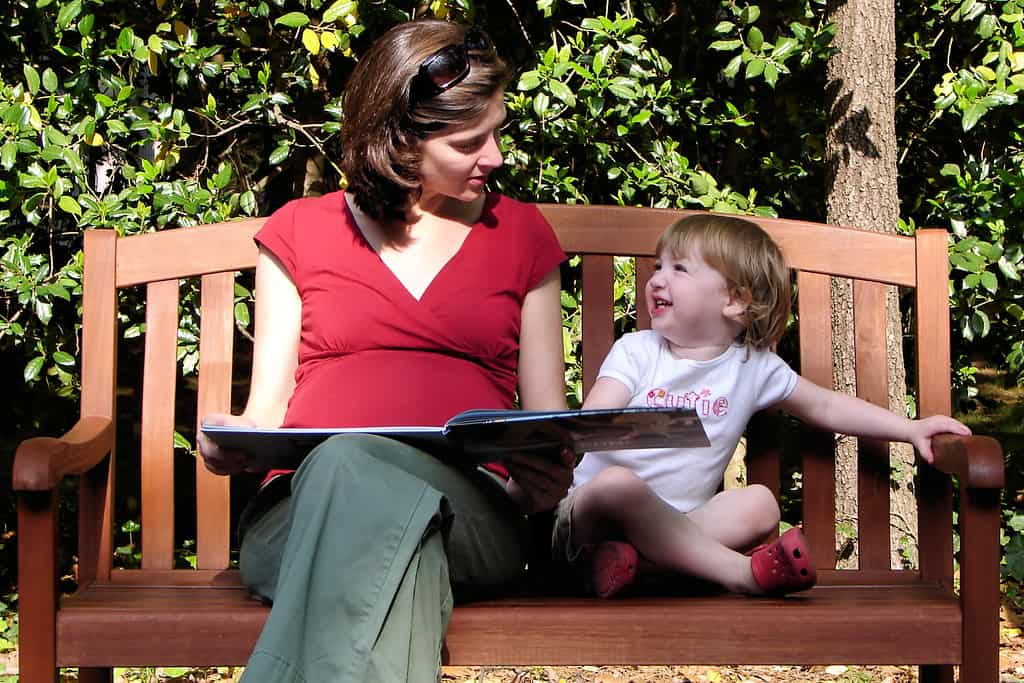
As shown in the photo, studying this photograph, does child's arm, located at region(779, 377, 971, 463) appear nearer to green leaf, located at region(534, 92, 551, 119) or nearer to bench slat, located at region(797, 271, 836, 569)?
bench slat, located at region(797, 271, 836, 569)

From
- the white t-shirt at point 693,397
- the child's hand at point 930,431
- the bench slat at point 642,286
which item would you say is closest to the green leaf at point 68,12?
the bench slat at point 642,286

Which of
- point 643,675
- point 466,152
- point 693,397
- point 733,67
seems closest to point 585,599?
point 693,397

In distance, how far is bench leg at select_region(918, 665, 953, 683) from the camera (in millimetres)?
2531

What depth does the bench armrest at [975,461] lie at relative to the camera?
218 cm

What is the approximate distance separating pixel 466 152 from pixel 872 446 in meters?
1.06

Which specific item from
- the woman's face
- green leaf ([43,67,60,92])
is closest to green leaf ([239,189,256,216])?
green leaf ([43,67,60,92])

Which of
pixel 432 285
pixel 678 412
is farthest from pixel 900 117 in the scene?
pixel 678 412

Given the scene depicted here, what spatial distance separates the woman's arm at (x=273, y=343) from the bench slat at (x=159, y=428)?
254mm

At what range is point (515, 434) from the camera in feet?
6.66

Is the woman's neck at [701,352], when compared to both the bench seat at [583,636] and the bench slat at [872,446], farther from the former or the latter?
the bench seat at [583,636]

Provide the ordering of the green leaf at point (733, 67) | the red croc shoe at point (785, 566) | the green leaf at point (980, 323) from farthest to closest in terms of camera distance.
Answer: the green leaf at point (980, 323) → the green leaf at point (733, 67) → the red croc shoe at point (785, 566)

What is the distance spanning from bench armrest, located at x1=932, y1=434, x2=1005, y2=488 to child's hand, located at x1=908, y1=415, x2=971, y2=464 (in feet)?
0.28

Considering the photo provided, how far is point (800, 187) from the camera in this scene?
4.27m

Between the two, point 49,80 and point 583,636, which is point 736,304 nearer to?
point 583,636
